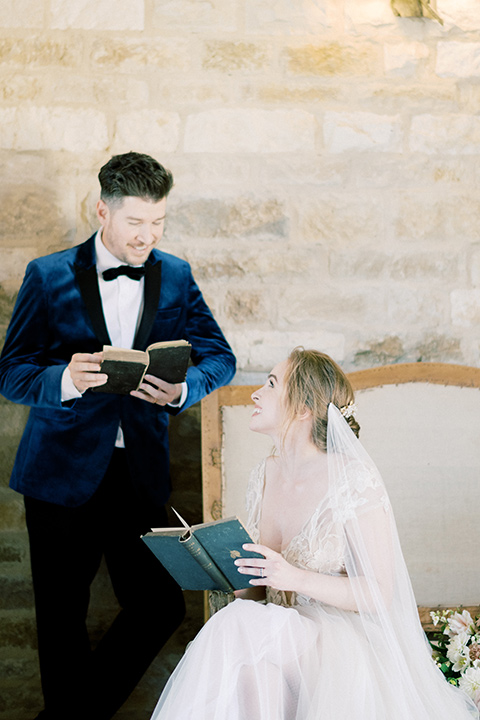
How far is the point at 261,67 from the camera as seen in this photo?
295 cm

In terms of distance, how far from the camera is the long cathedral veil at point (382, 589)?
70.6 inches

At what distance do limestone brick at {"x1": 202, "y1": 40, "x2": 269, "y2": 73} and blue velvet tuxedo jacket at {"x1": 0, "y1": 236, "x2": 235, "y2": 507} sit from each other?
890 millimetres

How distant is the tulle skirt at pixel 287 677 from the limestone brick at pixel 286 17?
7.36 ft

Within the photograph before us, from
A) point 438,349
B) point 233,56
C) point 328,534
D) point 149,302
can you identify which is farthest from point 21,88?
point 328,534

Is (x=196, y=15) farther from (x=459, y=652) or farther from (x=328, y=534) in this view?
(x=459, y=652)

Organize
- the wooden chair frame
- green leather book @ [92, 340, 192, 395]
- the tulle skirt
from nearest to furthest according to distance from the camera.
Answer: the tulle skirt < green leather book @ [92, 340, 192, 395] < the wooden chair frame

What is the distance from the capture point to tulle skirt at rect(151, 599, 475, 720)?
1.69 metres

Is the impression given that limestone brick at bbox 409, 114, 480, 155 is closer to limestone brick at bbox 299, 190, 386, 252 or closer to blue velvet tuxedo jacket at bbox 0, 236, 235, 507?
limestone brick at bbox 299, 190, 386, 252

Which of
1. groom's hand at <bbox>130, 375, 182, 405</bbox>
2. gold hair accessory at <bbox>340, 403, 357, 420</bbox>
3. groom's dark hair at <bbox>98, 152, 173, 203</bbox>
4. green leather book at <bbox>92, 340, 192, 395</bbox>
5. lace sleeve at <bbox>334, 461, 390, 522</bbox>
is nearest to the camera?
lace sleeve at <bbox>334, 461, 390, 522</bbox>

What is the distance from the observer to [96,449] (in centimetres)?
249

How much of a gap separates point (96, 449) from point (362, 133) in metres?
1.66

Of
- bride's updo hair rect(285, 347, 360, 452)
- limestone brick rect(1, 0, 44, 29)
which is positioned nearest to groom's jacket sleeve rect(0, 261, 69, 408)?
bride's updo hair rect(285, 347, 360, 452)

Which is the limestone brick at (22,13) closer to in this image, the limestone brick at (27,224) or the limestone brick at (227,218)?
the limestone brick at (27,224)

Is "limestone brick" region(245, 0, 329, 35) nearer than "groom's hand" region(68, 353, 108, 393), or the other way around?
"groom's hand" region(68, 353, 108, 393)
